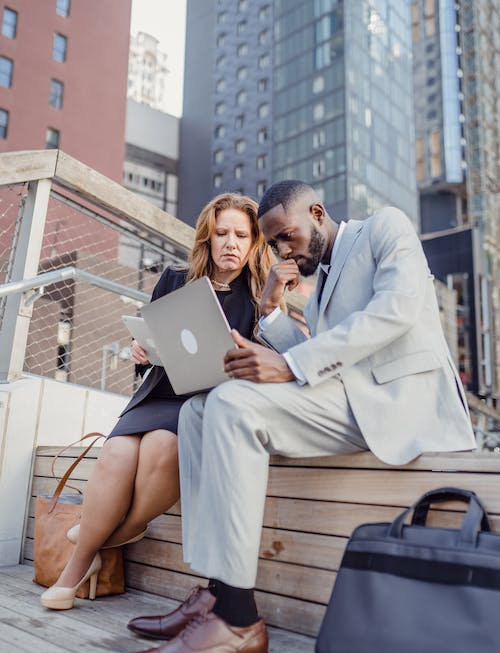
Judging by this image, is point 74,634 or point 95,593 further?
point 95,593

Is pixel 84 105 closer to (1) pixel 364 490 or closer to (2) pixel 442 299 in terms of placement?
(2) pixel 442 299

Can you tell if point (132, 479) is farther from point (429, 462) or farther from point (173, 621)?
point (429, 462)

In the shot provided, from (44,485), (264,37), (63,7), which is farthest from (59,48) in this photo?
(44,485)

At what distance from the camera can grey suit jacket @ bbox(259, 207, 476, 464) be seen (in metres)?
1.67

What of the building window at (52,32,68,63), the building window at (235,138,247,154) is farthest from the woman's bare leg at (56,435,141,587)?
the building window at (235,138,247,154)

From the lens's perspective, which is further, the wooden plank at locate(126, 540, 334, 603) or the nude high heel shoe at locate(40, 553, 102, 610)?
the nude high heel shoe at locate(40, 553, 102, 610)

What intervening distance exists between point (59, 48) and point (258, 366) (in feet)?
84.9

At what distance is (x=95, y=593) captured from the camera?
2236 mm

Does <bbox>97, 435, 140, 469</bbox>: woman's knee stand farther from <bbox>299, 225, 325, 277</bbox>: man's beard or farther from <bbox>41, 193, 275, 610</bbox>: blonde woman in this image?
<bbox>299, 225, 325, 277</bbox>: man's beard

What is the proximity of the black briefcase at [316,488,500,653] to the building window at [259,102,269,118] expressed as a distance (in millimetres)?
41373

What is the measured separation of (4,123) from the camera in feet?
72.4

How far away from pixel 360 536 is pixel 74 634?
0.91 m

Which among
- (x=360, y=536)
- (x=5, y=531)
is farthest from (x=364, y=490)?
(x=5, y=531)

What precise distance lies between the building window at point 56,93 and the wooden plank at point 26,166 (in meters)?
22.6
